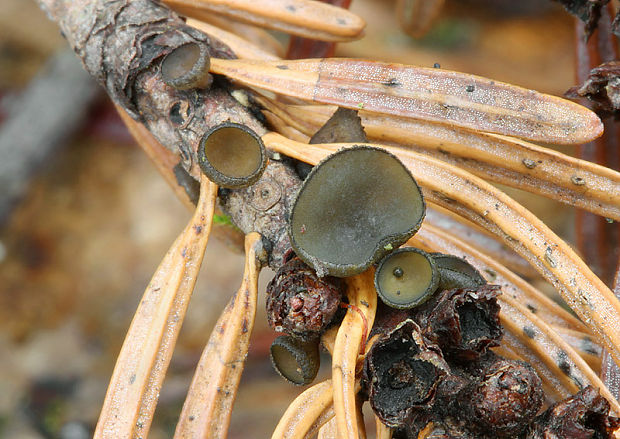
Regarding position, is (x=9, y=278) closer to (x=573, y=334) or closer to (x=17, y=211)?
(x=17, y=211)

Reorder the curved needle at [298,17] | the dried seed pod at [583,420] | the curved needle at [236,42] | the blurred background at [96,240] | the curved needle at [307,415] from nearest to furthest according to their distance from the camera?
the dried seed pod at [583,420]
the curved needle at [307,415]
the curved needle at [298,17]
the curved needle at [236,42]
the blurred background at [96,240]

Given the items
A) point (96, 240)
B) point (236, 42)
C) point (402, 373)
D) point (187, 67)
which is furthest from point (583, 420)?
point (96, 240)

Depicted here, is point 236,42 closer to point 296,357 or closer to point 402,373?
point 296,357

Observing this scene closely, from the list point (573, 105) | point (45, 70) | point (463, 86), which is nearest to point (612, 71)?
point (573, 105)

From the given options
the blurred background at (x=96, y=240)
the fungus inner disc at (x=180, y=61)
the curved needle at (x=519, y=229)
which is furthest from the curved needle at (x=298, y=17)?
the blurred background at (x=96, y=240)

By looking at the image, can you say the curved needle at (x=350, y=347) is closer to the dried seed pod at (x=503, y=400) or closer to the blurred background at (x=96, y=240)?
the dried seed pod at (x=503, y=400)

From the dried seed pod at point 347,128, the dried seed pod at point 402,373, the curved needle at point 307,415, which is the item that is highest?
the dried seed pod at point 347,128

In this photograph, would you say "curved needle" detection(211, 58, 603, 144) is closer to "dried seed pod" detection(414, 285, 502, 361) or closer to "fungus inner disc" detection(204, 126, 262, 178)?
"fungus inner disc" detection(204, 126, 262, 178)
